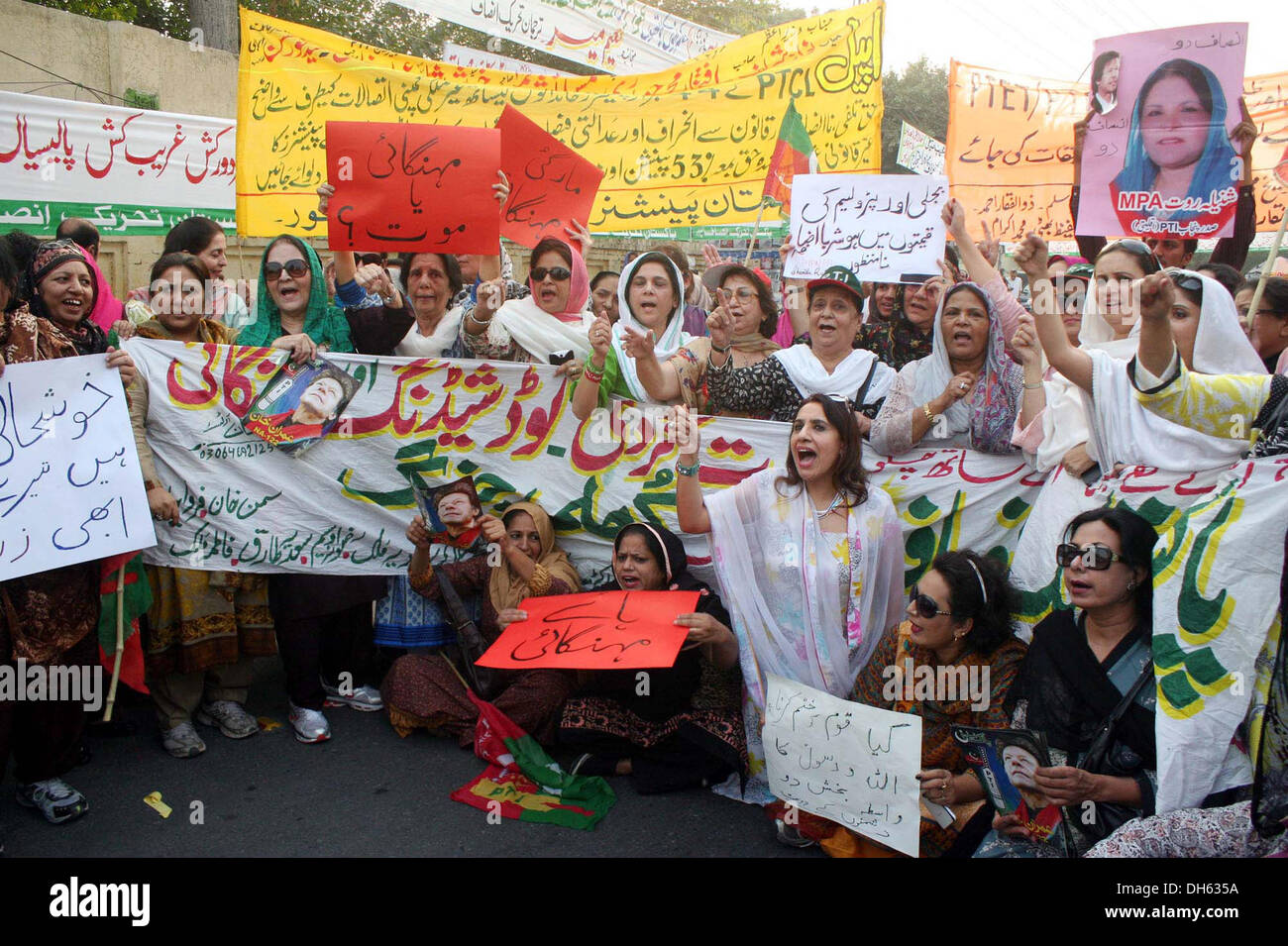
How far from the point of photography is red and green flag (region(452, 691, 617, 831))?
137 inches

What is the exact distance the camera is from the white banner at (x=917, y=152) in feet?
35.9

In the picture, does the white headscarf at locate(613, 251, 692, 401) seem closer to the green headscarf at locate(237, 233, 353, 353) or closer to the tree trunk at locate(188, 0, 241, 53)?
the green headscarf at locate(237, 233, 353, 353)

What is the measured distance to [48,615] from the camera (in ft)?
11.1

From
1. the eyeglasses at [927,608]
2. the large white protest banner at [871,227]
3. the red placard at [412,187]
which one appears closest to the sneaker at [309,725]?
the red placard at [412,187]

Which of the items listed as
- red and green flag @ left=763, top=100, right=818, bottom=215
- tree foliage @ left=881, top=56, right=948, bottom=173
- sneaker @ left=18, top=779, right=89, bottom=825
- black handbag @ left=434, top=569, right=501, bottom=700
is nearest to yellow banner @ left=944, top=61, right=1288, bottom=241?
red and green flag @ left=763, top=100, right=818, bottom=215

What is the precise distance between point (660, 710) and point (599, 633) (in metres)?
0.48

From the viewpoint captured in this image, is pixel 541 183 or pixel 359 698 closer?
pixel 359 698

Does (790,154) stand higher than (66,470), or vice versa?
(790,154)

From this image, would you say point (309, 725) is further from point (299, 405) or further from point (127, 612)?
point (299, 405)

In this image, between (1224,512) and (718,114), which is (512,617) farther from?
(718,114)

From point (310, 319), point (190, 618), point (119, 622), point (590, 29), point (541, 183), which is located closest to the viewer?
point (119, 622)

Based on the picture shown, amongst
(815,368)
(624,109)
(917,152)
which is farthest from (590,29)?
(815,368)

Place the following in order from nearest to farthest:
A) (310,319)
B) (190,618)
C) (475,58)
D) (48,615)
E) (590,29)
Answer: (48,615), (190,618), (310,319), (475,58), (590,29)

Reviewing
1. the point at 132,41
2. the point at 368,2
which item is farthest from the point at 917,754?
the point at 368,2
